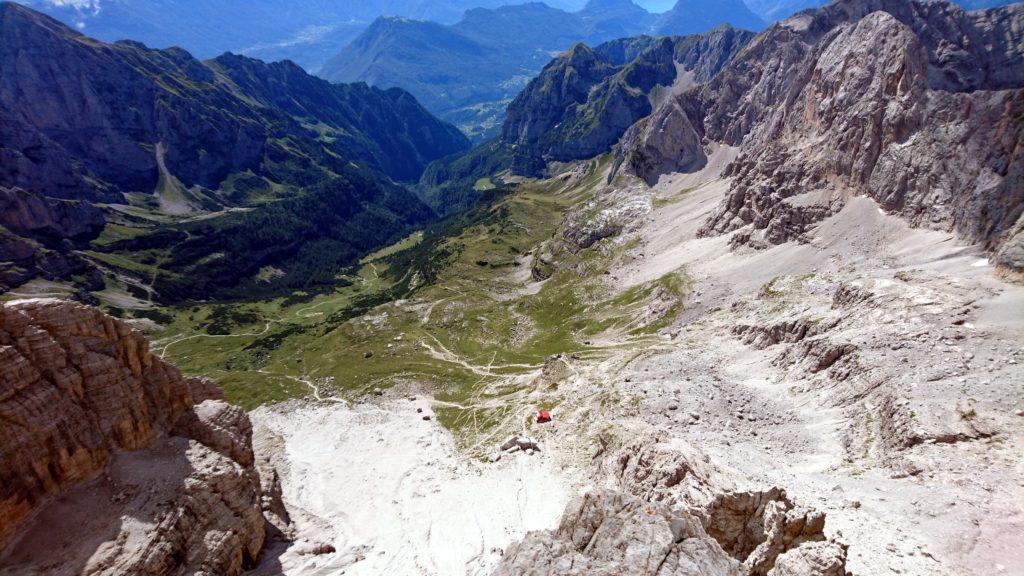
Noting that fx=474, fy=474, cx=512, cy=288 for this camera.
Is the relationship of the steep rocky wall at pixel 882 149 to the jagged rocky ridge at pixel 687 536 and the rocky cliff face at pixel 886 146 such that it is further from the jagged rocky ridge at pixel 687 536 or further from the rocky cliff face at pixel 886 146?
the jagged rocky ridge at pixel 687 536

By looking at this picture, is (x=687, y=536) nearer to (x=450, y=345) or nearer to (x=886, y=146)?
(x=450, y=345)

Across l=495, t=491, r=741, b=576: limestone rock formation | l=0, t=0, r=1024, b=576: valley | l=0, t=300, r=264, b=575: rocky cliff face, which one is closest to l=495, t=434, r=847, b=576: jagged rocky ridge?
l=495, t=491, r=741, b=576: limestone rock formation

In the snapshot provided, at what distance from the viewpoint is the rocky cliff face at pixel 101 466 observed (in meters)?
35.4

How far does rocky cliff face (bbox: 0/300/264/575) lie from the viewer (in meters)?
35.4

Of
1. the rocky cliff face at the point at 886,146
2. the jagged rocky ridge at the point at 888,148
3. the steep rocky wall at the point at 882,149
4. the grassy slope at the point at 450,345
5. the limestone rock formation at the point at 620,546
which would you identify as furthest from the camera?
the grassy slope at the point at 450,345

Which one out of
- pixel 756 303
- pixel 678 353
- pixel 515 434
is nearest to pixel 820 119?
pixel 756 303

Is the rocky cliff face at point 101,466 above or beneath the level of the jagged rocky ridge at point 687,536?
above

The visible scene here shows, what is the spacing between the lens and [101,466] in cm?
4103

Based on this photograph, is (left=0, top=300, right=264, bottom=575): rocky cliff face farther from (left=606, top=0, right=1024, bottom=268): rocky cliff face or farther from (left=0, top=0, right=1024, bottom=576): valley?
(left=606, top=0, right=1024, bottom=268): rocky cliff face

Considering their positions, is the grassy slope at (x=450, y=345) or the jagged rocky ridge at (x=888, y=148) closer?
the jagged rocky ridge at (x=888, y=148)

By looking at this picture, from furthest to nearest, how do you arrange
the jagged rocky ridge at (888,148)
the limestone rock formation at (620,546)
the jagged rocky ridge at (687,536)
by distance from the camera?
the jagged rocky ridge at (888,148) < the jagged rocky ridge at (687,536) < the limestone rock formation at (620,546)

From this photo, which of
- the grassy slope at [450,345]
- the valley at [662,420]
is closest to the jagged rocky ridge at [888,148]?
the valley at [662,420]

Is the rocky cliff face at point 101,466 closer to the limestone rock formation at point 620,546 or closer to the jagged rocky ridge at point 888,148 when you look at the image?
the limestone rock formation at point 620,546

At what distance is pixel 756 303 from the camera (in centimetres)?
9700
